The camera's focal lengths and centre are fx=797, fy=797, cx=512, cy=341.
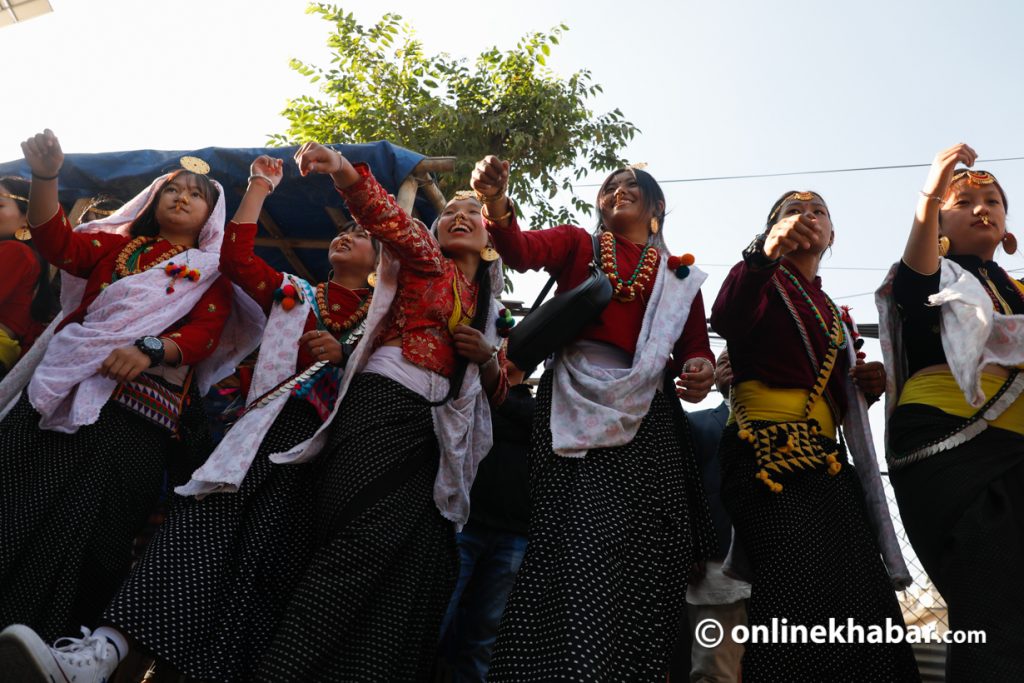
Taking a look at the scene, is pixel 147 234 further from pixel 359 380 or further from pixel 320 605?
pixel 320 605

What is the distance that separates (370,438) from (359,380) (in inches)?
10.1

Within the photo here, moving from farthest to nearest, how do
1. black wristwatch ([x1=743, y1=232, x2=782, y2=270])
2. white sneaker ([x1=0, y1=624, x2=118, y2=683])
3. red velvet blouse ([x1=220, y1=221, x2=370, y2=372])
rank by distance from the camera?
red velvet blouse ([x1=220, y1=221, x2=370, y2=372]) < black wristwatch ([x1=743, y1=232, x2=782, y2=270]) < white sneaker ([x1=0, y1=624, x2=118, y2=683])

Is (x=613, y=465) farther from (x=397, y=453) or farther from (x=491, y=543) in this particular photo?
(x=491, y=543)

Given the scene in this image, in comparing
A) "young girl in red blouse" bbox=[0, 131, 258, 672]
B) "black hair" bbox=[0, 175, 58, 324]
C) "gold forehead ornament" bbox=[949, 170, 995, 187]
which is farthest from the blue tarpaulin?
"gold forehead ornament" bbox=[949, 170, 995, 187]

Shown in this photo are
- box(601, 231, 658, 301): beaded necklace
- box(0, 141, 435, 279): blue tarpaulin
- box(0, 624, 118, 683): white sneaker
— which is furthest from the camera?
box(0, 141, 435, 279): blue tarpaulin

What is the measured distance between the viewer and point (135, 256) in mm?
3094

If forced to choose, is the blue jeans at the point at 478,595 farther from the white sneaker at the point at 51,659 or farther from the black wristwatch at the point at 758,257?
the black wristwatch at the point at 758,257

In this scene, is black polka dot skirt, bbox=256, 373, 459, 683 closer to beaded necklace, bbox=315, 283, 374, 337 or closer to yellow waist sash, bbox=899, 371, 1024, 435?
beaded necklace, bbox=315, 283, 374, 337

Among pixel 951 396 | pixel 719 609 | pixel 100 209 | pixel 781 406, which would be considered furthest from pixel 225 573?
pixel 100 209

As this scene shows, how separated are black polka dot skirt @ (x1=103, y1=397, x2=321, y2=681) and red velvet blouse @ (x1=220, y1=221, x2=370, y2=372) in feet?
1.69

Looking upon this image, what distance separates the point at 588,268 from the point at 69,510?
1.93m

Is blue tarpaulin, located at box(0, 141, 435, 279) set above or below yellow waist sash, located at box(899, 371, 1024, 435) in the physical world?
above

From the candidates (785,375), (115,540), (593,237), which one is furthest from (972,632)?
(115,540)

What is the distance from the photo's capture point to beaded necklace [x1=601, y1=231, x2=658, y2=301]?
283cm
